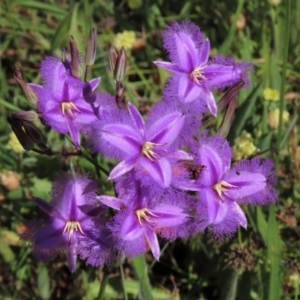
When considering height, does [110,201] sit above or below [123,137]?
below

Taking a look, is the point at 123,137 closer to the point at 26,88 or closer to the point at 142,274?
the point at 26,88

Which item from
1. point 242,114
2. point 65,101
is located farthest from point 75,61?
point 242,114

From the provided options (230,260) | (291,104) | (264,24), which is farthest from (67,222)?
(264,24)

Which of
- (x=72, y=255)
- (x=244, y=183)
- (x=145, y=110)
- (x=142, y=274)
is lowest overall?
(x=142, y=274)

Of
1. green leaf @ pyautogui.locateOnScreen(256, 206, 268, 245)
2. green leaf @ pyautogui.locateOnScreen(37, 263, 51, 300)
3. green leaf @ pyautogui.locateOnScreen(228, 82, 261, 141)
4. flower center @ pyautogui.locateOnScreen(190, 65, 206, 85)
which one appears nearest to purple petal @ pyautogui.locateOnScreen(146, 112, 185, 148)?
flower center @ pyautogui.locateOnScreen(190, 65, 206, 85)

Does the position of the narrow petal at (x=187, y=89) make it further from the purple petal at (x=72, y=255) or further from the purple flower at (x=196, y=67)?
the purple petal at (x=72, y=255)

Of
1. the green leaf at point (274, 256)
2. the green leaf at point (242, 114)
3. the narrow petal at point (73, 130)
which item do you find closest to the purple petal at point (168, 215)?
the narrow petal at point (73, 130)

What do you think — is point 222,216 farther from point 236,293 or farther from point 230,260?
point 236,293

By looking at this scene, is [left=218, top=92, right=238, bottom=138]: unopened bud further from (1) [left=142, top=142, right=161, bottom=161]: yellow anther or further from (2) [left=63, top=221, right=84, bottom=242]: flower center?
(2) [left=63, top=221, right=84, bottom=242]: flower center
